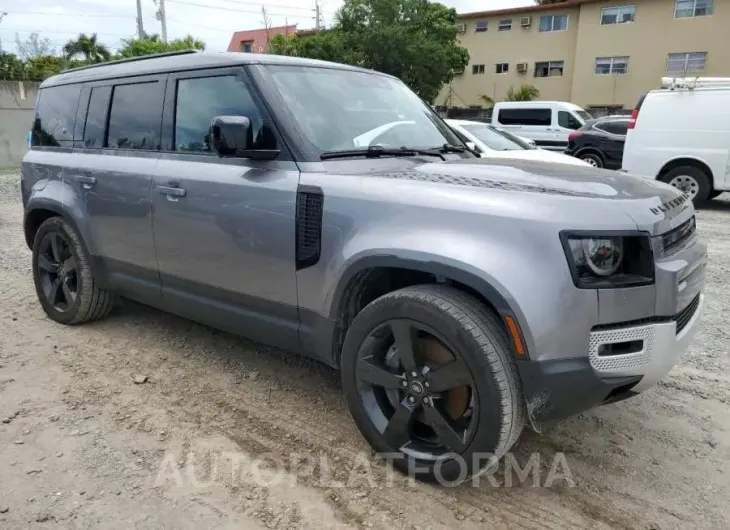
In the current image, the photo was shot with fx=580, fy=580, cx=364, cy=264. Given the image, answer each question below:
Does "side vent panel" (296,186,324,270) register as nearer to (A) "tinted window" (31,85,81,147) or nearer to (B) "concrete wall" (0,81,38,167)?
(A) "tinted window" (31,85,81,147)

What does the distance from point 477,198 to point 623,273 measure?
631mm

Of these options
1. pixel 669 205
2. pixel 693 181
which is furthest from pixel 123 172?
pixel 693 181

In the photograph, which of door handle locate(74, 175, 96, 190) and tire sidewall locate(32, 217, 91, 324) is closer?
door handle locate(74, 175, 96, 190)

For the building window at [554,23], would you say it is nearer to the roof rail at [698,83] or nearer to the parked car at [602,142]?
the parked car at [602,142]

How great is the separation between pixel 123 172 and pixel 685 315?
331 cm

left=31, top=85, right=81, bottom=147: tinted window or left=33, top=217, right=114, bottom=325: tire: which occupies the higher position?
left=31, top=85, right=81, bottom=147: tinted window

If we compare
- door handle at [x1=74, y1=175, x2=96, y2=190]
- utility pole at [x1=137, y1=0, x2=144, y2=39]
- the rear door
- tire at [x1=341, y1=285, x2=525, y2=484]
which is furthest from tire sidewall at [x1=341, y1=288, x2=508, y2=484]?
utility pole at [x1=137, y1=0, x2=144, y2=39]

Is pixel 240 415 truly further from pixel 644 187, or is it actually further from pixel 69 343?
pixel 644 187

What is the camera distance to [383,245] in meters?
2.51

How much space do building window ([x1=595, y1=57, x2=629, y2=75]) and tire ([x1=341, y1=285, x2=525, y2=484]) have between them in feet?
110

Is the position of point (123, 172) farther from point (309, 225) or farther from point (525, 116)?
point (525, 116)

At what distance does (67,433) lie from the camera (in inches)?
119

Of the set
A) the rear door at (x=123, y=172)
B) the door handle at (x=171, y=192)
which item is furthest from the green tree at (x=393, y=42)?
the door handle at (x=171, y=192)

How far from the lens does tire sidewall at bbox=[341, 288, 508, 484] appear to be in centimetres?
226
